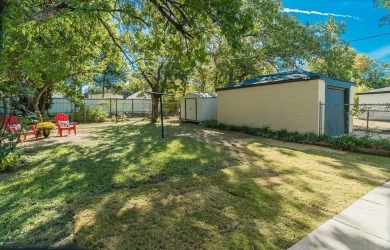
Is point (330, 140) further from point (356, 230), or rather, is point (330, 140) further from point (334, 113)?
point (356, 230)

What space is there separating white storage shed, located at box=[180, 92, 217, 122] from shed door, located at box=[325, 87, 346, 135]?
262 inches

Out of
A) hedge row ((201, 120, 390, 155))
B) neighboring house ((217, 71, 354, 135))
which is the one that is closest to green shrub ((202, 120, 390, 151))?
hedge row ((201, 120, 390, 155))

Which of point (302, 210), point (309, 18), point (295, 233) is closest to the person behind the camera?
point (295, 233)

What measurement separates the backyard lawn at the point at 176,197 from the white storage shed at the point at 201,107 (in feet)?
28.1

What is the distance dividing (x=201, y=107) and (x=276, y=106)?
5314mm

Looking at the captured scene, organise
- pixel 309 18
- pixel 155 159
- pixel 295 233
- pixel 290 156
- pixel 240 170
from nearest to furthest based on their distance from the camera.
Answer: pixel 295 233 → pixel 240 170 → pixel 155 159 → pixel 290 156 → pixel 309 18

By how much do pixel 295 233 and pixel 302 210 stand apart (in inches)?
24.2

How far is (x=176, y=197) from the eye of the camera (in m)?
3.45

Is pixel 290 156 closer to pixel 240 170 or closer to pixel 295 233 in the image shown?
pixel 240 170

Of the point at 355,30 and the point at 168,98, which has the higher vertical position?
the point at 355,30

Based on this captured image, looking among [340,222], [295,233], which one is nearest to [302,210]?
[340,222]

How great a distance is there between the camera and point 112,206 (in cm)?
314

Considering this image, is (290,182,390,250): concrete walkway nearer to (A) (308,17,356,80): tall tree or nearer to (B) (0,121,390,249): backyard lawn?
(B) (0,121,390,249): backyard lawn

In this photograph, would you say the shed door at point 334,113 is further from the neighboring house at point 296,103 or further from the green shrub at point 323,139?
the green shrub at point 323,139
